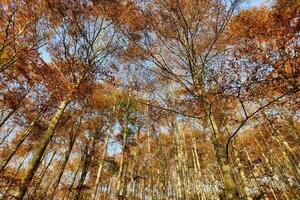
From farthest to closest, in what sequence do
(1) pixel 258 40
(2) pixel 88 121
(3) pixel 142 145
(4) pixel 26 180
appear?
(3) pixel 142 145, (2) pixel 88 121, (1) pixel 258 40, (4) pixel 26 180

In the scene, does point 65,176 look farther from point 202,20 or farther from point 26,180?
point 202,20

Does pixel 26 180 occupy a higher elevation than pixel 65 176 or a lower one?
lower

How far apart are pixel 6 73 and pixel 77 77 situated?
616 cm

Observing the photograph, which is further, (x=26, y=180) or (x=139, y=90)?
(x=139, y=90)

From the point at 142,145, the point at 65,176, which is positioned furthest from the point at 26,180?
the point at 65,176

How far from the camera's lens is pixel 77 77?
29.8ft

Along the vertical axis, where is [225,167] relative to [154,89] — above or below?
below

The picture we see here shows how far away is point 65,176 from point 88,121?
13108mm

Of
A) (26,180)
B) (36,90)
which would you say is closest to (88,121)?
(36,90)

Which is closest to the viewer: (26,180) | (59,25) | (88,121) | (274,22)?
(26,180)

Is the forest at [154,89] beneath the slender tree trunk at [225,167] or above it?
above

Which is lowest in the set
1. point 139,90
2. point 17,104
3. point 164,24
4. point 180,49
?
point 180,49

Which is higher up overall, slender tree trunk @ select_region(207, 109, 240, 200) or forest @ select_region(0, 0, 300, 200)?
forest @ select_region(0, 0, 300, 200)

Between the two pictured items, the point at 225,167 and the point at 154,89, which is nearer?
the point at 225,167
